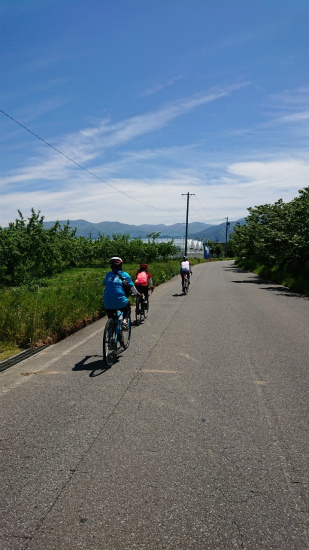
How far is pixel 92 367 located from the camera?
250 inches

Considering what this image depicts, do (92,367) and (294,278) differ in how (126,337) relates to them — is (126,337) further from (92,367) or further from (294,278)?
(294,278)

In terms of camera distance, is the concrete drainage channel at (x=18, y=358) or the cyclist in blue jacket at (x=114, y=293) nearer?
the concrete drainage channel at (x=18, y=358)

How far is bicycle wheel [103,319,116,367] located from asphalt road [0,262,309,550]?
208 millimetres

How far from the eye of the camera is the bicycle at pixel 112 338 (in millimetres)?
6223

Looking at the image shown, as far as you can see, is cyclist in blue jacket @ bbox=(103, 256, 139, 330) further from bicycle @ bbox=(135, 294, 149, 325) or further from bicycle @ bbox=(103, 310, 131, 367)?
bicycle @ bbox=(135, 294, 149, 325)

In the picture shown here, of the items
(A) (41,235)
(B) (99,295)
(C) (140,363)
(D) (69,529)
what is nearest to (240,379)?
(C) (140,363)

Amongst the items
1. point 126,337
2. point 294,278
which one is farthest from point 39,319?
point 294,278

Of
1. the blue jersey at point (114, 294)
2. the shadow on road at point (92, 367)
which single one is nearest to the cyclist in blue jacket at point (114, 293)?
the blue jersey at point (114, 294)

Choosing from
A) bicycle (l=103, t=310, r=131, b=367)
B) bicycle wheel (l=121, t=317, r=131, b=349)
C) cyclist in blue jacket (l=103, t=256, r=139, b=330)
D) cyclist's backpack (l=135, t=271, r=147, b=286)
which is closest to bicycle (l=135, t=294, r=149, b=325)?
cyclist's backpack (l=135, t=271, r=147, b=286)

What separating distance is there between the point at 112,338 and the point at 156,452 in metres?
3.21

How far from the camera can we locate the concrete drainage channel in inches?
254

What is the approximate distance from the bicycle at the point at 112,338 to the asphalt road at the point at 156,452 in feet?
0.74

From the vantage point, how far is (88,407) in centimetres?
455

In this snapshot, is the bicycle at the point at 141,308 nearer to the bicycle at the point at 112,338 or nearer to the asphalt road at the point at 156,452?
the bicycle at the point at 112,338
